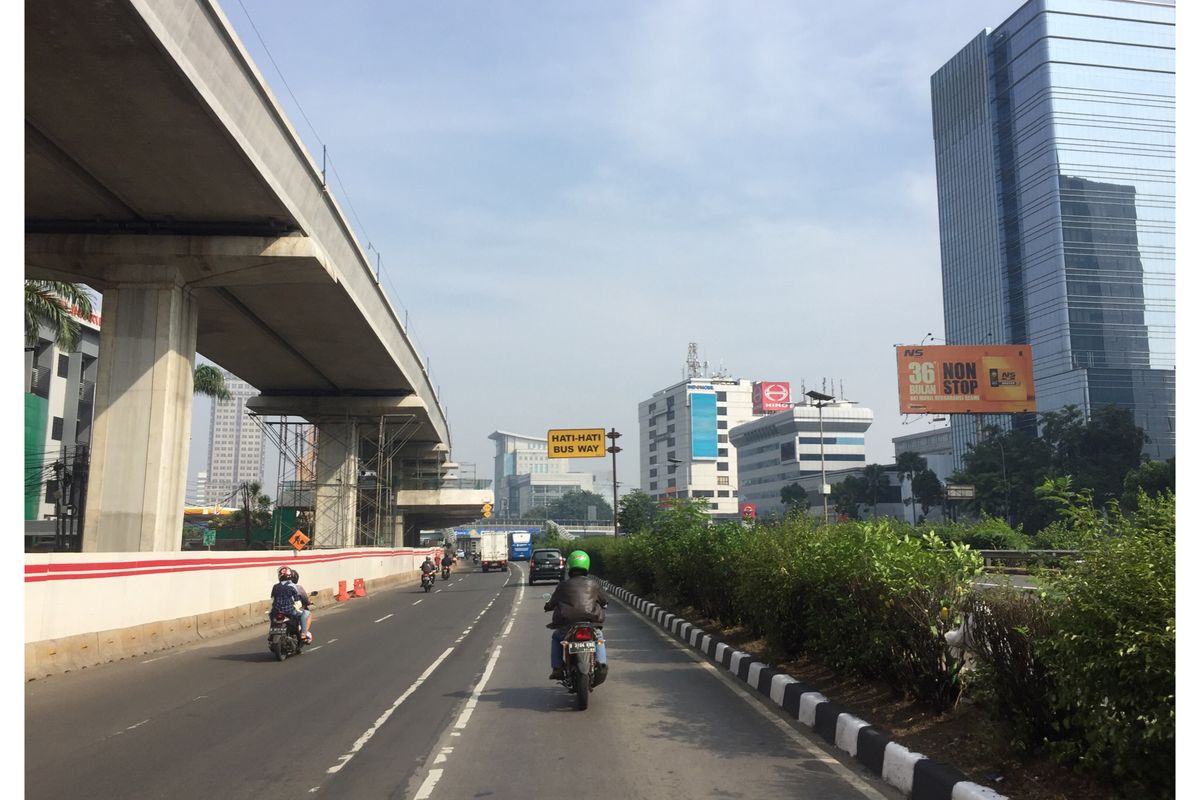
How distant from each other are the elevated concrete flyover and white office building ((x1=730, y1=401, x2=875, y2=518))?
358 ft

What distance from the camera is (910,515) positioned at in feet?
340

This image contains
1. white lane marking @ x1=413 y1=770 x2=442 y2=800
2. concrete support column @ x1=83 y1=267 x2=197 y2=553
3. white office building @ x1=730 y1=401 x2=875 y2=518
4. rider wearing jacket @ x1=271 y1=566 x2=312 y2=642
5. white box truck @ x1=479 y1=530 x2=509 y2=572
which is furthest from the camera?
white office building @ x1=730 y1=401 x2=875 y2=518

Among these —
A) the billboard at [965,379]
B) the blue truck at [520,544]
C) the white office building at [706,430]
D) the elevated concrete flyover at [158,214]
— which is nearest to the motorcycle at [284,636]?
the elevated concrete flyover at [158,214]

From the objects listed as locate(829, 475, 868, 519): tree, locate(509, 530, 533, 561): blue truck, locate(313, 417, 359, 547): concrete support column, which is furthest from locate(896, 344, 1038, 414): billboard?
locate(509, 530, 533, 561): blue truck

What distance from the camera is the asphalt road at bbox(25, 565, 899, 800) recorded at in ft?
20.1

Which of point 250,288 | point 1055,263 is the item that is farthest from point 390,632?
point 1055,263

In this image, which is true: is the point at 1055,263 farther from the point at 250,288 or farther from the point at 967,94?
the point at 250,288

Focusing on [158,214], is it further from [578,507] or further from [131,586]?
[578,507]

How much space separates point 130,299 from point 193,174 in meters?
4.92

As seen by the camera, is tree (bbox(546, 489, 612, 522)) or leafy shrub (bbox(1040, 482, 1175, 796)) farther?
tree (bbox(546, 489, 612, 522))

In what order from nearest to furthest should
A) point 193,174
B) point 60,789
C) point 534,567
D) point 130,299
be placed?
1. point 60,789
2. point 193,174
3. point 130,299
4. point 534,567

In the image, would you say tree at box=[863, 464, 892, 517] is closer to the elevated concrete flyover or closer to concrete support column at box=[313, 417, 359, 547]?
concrete support column at box=[313, 417, 359, 547]

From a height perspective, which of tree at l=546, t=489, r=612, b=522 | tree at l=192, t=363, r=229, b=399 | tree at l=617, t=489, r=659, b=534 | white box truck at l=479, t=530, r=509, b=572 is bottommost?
tree at l=546, t=489, r=612, b=522

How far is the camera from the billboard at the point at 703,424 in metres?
158
